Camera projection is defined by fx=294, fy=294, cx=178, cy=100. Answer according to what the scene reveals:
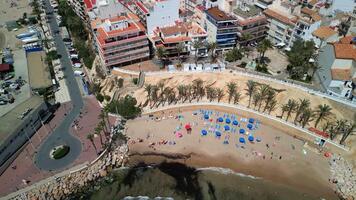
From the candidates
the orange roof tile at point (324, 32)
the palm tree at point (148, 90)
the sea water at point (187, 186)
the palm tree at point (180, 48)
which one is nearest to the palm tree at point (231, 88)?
the palm tree at point (180, 48)

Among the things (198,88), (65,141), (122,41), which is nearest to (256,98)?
(198,88)

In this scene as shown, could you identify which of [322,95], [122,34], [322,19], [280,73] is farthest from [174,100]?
[322,19]

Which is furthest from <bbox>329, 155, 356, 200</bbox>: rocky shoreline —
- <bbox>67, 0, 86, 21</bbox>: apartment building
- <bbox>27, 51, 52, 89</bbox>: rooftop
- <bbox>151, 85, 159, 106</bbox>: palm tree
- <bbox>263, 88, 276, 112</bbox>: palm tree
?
<bbox>67, 0, 86, 21</bbox>: apartment building

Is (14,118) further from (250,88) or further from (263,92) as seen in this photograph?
(263,92)

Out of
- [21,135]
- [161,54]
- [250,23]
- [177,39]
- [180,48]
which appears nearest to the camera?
[21,135]

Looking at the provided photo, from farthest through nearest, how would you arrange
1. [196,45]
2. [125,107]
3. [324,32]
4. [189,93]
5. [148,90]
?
[196,45] < [324,32] < [189,93] < [148,90] < [125,107]

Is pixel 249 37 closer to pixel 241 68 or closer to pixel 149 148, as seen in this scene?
pixel 241 68

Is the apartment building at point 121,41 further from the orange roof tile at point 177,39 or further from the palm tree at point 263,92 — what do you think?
the palm tree at point 263,92
